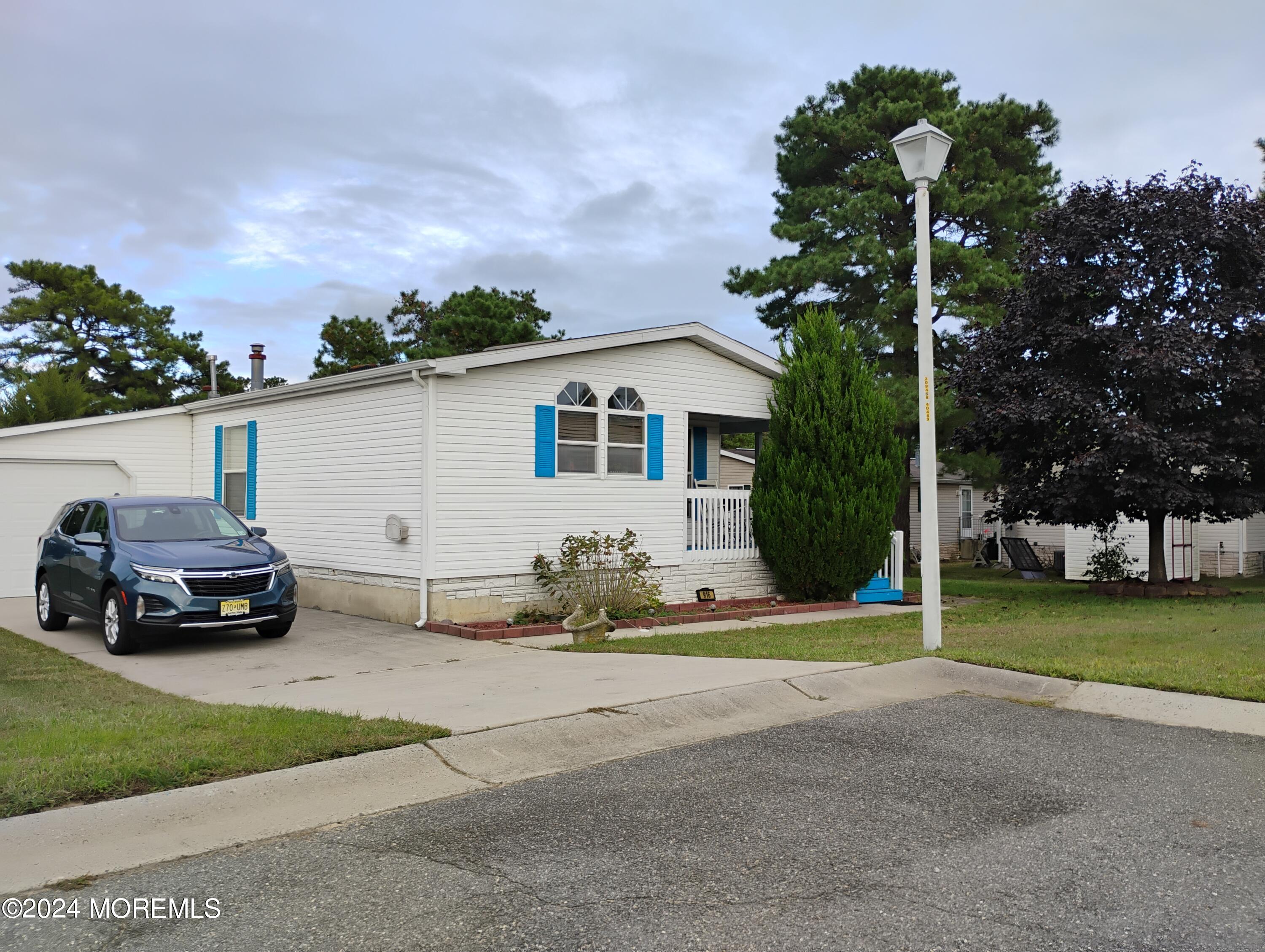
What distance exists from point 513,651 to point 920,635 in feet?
15.2

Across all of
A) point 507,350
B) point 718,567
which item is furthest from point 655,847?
point 718,567

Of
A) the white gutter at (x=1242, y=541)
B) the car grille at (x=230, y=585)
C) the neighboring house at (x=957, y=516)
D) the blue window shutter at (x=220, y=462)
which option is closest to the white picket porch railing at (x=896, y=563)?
the car grille at (x=230, y=585)

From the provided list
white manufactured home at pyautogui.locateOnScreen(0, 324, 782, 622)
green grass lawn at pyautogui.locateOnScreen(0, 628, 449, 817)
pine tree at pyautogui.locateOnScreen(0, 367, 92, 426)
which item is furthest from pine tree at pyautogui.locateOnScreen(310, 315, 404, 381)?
green grass lawn at pyautogui.locateOnScreen(0, 628, 449, 817)

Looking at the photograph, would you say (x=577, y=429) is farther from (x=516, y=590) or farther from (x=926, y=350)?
(x=926, y=350)

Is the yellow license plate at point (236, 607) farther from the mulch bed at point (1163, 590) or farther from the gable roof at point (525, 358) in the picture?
the mulch bed at point (1163, 590)

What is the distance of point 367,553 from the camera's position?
12.8 m

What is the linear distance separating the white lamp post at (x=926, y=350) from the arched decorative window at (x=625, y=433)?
4.94 meters

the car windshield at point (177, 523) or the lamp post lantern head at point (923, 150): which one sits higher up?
the lamp post lantern head at point (923, 150)

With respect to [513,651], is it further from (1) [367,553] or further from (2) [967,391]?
(2) [967,391]

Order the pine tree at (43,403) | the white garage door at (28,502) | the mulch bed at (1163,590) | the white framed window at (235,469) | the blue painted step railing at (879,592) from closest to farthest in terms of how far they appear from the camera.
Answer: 1. the blue painted step railing at (879,592)
2. the white garage door at (28,502)
3. the white framed window at (235,469)
4. the mulch bed at (1163,590)
5. the pine tree at (43,403)

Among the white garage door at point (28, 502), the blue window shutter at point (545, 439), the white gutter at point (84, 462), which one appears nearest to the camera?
the blue window shutter at point (545, 439)

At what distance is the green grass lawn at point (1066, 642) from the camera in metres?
7.99

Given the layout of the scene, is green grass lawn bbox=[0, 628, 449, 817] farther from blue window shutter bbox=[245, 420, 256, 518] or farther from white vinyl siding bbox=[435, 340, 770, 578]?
blue window shutter bbox=[245, 420, 256, 518]

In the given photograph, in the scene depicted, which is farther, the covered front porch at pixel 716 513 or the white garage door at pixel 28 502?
the white garage door at pixel 28 502
